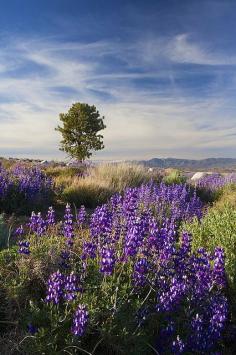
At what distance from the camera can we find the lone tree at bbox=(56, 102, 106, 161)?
3256 cm

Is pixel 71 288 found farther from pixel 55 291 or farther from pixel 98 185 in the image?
pixel 98 185

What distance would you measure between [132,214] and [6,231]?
186 centimetres

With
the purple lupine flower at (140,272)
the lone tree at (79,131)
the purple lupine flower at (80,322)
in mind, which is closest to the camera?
the purple lupine flower at (80,322)

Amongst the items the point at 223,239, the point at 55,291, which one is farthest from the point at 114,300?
the point at 223,239

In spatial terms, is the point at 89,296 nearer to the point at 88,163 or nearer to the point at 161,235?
the point at 161,235

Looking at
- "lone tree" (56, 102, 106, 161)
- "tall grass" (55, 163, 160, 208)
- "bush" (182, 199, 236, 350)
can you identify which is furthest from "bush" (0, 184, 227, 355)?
"lone tree" (56, 102, 106, 161)

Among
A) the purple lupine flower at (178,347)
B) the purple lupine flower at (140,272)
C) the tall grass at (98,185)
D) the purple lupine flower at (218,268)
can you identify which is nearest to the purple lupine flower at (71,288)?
the purple lupine flower at (140,272)

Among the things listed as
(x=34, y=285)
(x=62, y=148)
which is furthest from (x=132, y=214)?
(x=62, y=148)

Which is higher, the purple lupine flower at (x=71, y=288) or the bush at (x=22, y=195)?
the bush at (x=22, y=195)

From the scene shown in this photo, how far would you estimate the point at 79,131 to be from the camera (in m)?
32.9

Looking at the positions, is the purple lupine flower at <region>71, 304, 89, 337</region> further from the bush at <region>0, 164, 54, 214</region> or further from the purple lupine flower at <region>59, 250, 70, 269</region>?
the bush at <region>0, 164, 54, 214</region>

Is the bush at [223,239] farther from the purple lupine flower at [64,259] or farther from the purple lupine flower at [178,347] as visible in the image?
the purple lupine flower at [64,259]

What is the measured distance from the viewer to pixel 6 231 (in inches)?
223

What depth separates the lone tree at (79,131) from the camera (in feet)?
107
